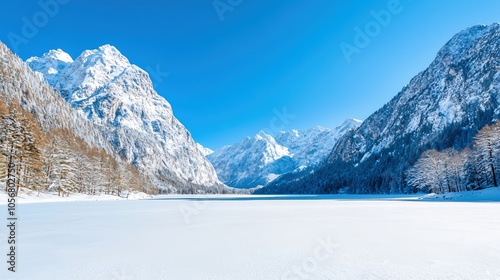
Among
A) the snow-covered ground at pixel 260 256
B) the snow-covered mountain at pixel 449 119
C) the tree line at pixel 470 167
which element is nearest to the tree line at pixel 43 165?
the snow-covered ground at pixel 260 256

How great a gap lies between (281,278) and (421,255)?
493 centimetres

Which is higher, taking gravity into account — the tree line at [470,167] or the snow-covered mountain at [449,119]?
the snow-covered mountain at [449,119]

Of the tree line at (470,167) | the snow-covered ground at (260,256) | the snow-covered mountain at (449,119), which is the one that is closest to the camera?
the snow-covered ground at (260,256)

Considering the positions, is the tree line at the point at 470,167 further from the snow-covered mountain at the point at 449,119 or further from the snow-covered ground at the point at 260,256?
the snow-covered ground at the point at 260,256

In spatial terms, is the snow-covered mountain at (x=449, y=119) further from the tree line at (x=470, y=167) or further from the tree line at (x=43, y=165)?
the tree line at (x=43, y=165)

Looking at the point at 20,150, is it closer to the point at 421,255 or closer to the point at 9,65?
the point at 421,255

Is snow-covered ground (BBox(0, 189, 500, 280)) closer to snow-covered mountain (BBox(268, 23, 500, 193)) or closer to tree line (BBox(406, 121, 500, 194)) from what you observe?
tree line (BBox(406, 121, 500, 194))

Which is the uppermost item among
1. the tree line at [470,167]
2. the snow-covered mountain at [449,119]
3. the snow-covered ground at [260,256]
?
the snow-covered mountain at [449,119]

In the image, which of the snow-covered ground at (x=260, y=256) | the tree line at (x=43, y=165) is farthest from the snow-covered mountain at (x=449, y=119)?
the tree line at (x=43, y=165)

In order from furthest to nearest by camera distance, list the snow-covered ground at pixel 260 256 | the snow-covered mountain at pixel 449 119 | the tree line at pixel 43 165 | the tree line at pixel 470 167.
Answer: the snow-covered mountain at pixel 449 119 → the tree line at pixel 470 167 → the tree line at pixel 43 165 → the snow-covered ground at pixel 260 256

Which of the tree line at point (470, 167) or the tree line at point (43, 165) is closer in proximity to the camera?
the tree line at point (43, 165)

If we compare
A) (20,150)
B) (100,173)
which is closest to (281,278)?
(20,150)

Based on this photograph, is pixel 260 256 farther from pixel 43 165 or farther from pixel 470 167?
pixel 470 167

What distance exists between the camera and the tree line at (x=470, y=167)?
5166 centimetres
